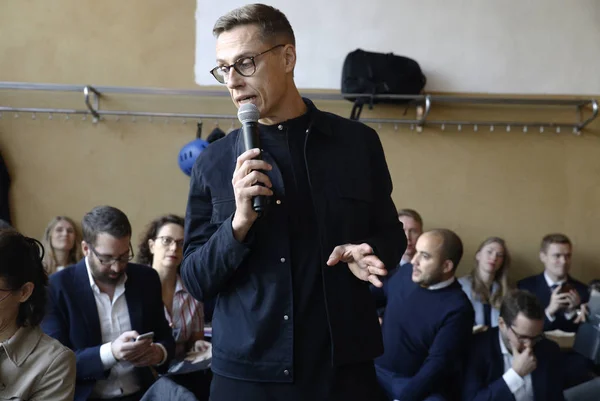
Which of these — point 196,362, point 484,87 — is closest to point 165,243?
point 196,362

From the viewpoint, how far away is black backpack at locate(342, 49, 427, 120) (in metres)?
4.38

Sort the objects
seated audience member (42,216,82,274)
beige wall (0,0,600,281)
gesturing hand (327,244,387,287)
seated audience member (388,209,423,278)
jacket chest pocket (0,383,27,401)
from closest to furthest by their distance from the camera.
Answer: gesturing hand (327,244,387,287) < jacket chest pocket (0,383,27,401) < seated audience member (42,216,82,274) < seated audience member (388,209,423,278) < beige wall (0,0,600,281)

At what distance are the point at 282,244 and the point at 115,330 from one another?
1477 millimetres

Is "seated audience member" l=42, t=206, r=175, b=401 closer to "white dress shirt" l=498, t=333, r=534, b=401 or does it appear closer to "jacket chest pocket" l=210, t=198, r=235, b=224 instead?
"jacket chest pocket" l=210, t=198, r=235, b=224

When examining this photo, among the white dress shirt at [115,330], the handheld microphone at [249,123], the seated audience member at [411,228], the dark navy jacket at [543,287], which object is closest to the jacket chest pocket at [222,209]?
the handheld microphone at [249,123]

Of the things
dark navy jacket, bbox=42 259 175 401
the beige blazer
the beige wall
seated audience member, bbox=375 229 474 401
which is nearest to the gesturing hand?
the beige blazer

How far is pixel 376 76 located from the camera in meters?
4.39

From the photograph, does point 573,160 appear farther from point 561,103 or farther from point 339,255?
point 339,255

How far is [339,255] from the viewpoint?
3.95 ft

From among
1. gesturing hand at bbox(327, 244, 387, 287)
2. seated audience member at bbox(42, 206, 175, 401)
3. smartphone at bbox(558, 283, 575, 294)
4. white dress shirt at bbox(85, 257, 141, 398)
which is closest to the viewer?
gesturing hand at bbox(327, 244, 387, 287)

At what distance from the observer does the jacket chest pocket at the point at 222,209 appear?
4.30 feet

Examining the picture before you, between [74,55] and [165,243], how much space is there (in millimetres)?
1962

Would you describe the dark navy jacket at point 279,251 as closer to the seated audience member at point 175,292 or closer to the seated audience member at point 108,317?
the seated audience member at point 108,317

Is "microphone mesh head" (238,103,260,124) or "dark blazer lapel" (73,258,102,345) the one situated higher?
"microphone mesh head" (238,103,260,124)
